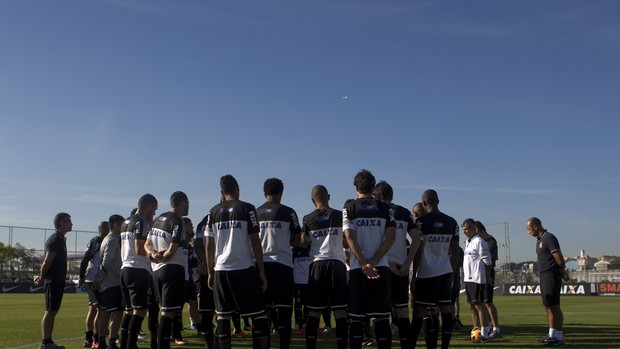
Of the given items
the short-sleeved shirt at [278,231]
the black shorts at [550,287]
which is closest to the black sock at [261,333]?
the short-sleeved shirt at [278,231]

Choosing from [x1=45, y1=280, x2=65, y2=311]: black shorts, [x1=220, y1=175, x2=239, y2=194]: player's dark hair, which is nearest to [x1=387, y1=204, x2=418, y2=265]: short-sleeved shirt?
[x1=220, y1=175, x2=239, y2=194]: player's dark hair

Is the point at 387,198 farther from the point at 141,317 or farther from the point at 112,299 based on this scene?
the point at 112,299

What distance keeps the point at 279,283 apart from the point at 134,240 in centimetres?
240

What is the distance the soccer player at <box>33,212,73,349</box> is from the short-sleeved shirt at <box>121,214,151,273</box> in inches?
71.8

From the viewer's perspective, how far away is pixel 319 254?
8492 mm

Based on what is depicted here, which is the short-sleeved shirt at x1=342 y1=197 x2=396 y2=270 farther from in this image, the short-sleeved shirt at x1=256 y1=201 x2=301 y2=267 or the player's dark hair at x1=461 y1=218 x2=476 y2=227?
→ the player's dark hair at x1=461 y1=218 x2=476 y2=227

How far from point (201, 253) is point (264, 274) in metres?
1.77

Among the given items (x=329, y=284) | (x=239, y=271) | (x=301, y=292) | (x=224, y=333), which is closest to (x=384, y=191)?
(x=329, y=284)

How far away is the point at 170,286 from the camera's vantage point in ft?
27.9

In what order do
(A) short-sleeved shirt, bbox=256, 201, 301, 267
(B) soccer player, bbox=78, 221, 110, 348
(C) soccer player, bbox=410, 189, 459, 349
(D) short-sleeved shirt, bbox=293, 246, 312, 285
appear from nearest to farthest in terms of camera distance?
(A) short-sleeved shirt, bbox=256, 201, 301, 267 < (C) soccer player, bbox=410, 189, 459, 349 < (B) soccer player, bbox=78, 221, 110, 348 < (D) short-sleeved shirt, bbox=293, 246, 312, 285

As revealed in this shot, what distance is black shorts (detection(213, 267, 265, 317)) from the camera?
7453 millimetres

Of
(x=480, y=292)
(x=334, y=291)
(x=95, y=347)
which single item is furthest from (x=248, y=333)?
(x=334, y=291)

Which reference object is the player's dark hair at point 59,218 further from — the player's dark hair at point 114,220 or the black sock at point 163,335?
the black sock at point 163,335

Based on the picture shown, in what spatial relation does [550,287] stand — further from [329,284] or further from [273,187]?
[273,187]
